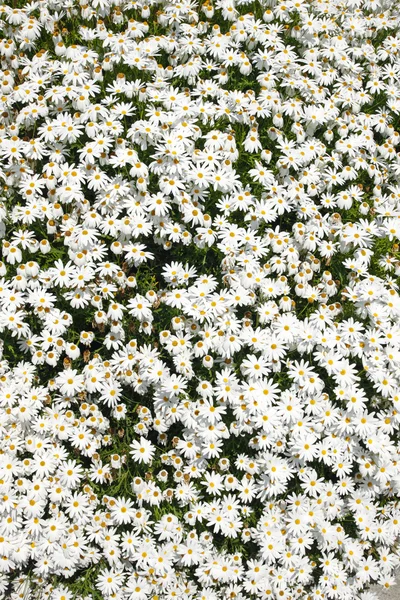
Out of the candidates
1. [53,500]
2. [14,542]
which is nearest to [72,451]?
[53,500]

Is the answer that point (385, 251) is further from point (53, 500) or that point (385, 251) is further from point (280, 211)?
point (53, 500)

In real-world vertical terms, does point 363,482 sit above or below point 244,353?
below

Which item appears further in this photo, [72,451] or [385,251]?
[385,251]

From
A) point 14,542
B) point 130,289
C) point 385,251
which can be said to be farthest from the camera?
point 385,251

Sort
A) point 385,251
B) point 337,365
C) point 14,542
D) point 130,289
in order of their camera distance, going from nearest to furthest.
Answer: point 14,542
point 337,365
point 130,289
point 385,251

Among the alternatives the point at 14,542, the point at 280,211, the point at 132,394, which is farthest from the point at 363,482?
the point at 14,542

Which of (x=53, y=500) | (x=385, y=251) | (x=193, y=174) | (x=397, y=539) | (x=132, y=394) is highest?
(x=193, y=174)
